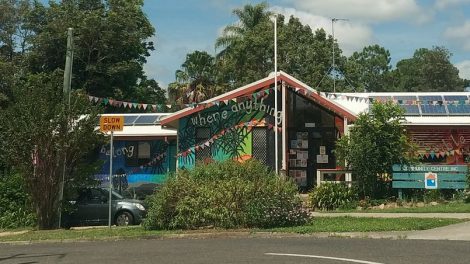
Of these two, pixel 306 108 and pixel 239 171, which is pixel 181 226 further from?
pixel 306 108

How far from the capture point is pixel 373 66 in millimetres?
77438

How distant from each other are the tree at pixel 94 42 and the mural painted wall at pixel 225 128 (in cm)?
1368

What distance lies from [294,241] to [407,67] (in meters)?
68.4

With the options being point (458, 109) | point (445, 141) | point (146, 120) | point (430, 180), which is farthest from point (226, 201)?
point (146, 120)

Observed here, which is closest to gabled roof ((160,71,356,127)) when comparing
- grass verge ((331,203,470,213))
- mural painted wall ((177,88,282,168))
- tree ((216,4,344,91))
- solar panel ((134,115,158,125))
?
mural painted wall ((177,88,282,168))

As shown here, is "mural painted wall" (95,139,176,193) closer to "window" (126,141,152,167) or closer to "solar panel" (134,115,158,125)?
"window" (126,141,152,167)

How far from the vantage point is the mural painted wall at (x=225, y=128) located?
71.9ft

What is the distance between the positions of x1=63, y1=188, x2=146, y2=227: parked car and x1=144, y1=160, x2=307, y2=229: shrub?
327 centimetres

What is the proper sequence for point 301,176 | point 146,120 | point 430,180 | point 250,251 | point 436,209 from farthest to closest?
point 146,120 → point 301,176 → point 430,180 → point 436,209 → point 250,251

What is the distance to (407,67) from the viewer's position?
2972 inches

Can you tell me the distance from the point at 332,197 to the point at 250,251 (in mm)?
7785

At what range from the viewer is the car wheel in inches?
693

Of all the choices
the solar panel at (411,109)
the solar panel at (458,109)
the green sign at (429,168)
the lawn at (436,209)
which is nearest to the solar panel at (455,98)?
the solar panel at (458,109)

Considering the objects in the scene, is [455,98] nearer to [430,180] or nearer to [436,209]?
[430,180]
